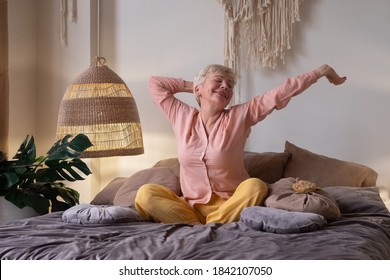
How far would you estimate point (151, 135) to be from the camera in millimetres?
3227

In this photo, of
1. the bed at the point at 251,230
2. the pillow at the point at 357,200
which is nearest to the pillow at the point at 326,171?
the bed at the point at 251,230

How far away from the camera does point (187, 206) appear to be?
2250 millimetres

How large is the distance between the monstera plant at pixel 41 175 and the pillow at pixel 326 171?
91 cm

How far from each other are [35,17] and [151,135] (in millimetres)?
992

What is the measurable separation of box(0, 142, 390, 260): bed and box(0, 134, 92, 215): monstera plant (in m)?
0.32

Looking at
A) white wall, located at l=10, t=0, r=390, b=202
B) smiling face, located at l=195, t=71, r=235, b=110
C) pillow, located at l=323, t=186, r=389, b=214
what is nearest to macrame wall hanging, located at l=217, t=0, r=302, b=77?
white wall, located at l=10, t=0, r=390, b=202

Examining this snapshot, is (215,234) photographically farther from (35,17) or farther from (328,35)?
(35,17)

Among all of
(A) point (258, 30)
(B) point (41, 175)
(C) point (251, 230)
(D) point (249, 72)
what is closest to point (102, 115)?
(B) point (41, 175)

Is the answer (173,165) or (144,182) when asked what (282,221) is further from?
(173,165)

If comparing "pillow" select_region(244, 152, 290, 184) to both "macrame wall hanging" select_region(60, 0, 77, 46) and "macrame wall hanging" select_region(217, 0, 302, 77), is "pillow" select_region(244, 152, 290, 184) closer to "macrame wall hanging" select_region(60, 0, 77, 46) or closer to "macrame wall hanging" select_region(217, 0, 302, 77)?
"macrame wall hanging" select_region(217, 0, 302, 77)

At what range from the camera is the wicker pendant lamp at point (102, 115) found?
2.83m

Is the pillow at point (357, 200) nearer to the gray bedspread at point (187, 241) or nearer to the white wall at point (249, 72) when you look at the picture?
the gray bedspread at point (187, 241)

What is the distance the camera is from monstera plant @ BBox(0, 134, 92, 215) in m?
2.68

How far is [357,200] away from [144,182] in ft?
2.82
